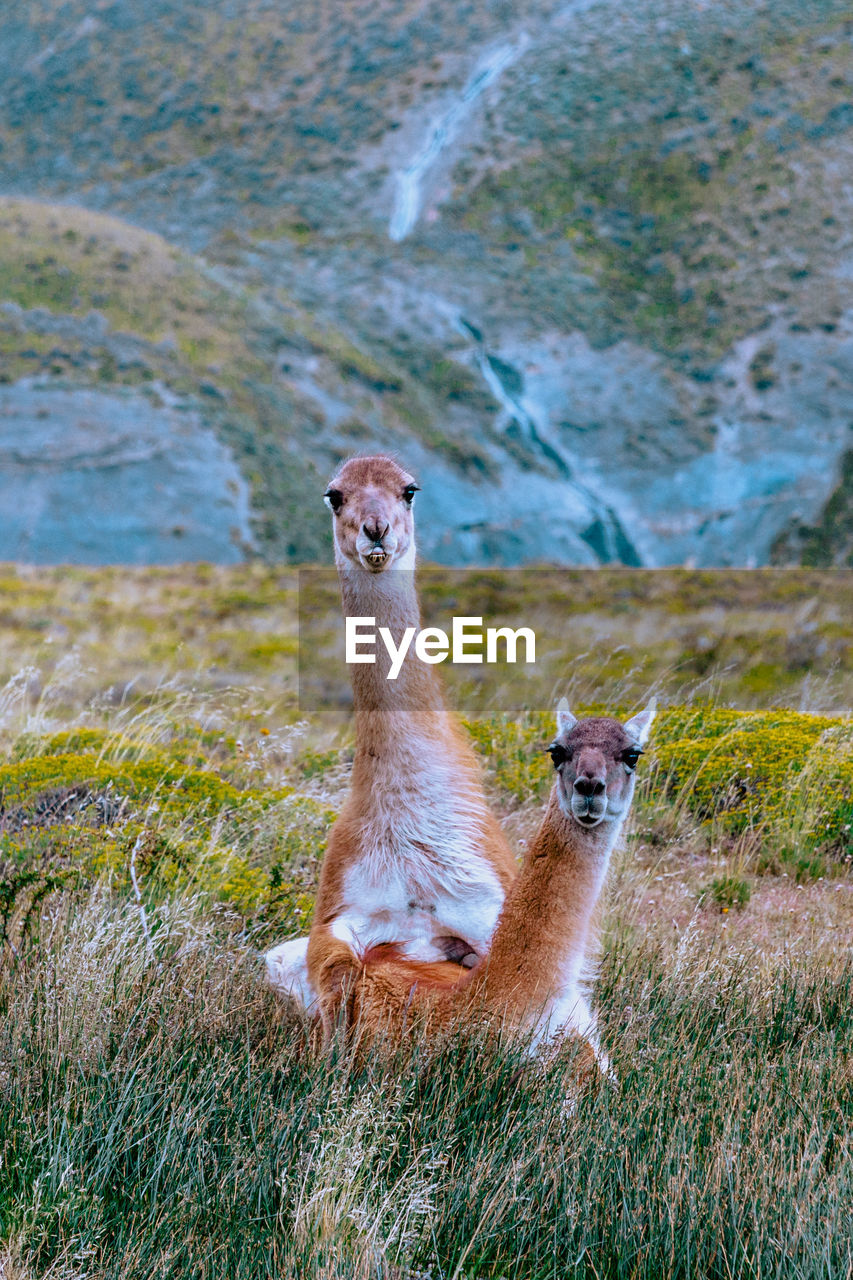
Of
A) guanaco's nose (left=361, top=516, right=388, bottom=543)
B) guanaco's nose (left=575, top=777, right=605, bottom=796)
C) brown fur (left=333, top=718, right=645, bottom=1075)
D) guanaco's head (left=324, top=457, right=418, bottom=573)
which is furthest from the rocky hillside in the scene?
guanaco's nose (left=575, top=777, right=605, bottom=796)

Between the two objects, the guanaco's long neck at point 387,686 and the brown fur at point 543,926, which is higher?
the guanaco's long neck at point 387,686

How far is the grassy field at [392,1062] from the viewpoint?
3209mm

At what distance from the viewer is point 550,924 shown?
12.3 feet

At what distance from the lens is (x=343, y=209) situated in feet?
259

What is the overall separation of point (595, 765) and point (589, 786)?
0.21 feet

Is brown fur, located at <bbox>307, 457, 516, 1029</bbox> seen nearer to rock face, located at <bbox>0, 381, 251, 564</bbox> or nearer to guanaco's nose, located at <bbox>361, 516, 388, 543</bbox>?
guanaco's nose, located at <bbox>361, 516, 388, 543</bbox>

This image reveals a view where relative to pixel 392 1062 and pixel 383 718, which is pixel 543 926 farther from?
pixel 383 718

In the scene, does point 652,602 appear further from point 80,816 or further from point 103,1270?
point 103,1270

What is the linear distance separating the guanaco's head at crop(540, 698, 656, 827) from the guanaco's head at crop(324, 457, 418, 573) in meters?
0.93

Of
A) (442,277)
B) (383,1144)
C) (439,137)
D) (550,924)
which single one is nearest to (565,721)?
(550,924)

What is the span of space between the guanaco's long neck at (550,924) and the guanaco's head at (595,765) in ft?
0.25

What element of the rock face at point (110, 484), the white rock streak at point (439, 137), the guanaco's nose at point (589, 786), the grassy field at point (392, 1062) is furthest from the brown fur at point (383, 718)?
the white rock streak at point (439, 137)

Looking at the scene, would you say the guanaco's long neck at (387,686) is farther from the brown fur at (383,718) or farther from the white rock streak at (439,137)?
the white rock streak at (439,137)

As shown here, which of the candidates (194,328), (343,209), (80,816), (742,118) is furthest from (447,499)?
(80,816)
